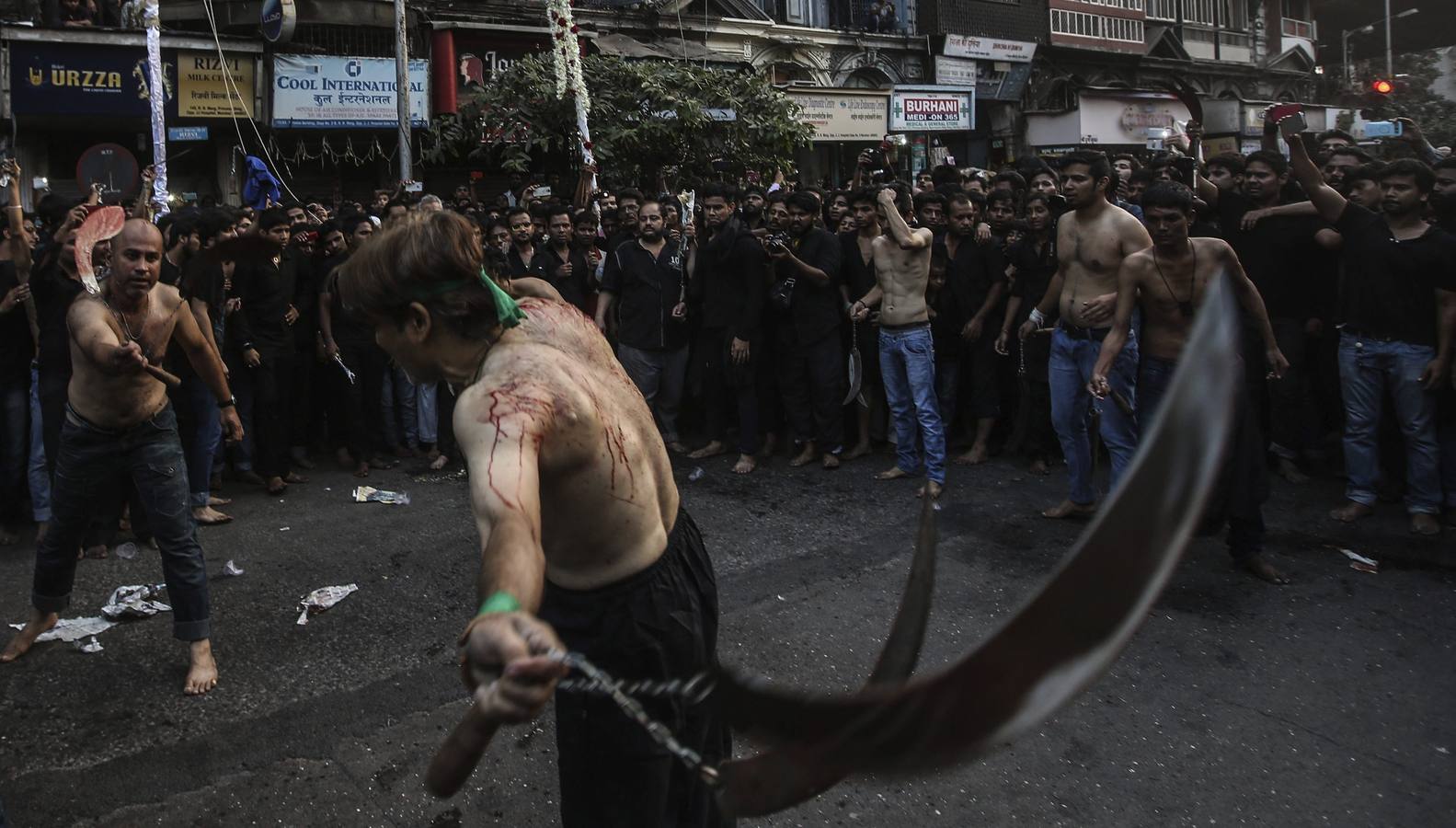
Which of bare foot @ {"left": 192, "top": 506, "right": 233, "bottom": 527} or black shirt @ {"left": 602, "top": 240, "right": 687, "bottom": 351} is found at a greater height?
black shirt @ {"left": 602, "top": 240, "right": 687, "bottom": 351}

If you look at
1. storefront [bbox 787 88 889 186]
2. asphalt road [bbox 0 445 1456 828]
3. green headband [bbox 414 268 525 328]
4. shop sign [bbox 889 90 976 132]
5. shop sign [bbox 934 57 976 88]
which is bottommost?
asphalt road [bbox 0 445 1456 828]

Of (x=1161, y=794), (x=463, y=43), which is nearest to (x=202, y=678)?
(x=1161, y=794)

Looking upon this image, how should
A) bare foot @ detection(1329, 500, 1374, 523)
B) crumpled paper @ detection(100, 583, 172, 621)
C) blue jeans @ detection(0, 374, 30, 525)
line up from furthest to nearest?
blue jeans @ detection(0, 374, 30, 525), bare foot @ detection(1329, 500, 1374, 523), crumpled paper @ detection(100, 583, 172, 621)

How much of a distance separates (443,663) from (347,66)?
1397 centimetres

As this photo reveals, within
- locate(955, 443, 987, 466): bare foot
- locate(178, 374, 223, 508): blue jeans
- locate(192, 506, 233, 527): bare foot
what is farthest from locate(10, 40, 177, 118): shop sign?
locate(955, 443, 987, 466): bare foot

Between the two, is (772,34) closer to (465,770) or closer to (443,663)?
(443,663)

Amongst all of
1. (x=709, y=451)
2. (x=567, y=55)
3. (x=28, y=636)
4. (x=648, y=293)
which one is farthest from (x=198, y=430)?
(x=567, y=55)

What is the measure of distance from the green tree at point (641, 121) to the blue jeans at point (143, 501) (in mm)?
9429

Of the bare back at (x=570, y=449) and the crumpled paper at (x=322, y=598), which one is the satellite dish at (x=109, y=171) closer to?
the crumpled paper at (x=322, y=598)

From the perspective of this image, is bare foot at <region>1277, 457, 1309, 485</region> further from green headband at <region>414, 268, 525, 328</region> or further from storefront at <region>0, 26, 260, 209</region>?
storefront at <region>0, 26, 260, 209</region>

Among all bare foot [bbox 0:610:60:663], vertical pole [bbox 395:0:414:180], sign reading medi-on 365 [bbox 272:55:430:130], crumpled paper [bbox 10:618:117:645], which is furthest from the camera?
sign reading medi-on 365 [bbox 272:55:430:130]

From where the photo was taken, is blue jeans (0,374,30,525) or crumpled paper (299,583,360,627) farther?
blue jeans (0,374,30,525)

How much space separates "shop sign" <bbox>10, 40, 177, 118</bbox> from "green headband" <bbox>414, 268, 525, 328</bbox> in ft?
48.8

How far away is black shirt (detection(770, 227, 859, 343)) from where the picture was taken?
313 inches
